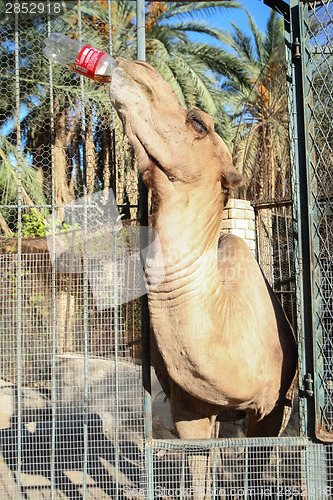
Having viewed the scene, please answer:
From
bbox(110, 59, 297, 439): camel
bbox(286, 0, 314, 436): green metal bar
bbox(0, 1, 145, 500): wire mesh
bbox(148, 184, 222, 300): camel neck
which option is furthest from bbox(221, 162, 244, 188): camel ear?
bbox(0, 1, 145, 500): wire mesh

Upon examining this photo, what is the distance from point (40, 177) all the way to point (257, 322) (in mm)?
4874

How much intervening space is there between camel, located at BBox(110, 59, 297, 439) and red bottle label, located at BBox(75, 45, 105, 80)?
338 mm

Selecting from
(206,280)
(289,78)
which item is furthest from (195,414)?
(289,78)

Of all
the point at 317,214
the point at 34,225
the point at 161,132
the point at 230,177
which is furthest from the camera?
the point at 34,225

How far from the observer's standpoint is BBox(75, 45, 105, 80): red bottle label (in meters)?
2.48

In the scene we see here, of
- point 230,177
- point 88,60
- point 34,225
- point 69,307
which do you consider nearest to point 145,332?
point 230,177

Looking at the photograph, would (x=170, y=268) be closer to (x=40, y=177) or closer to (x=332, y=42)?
(x=332, y=42)

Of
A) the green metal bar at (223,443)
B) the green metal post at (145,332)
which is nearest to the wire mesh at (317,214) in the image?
the green metal bar at (223,443)

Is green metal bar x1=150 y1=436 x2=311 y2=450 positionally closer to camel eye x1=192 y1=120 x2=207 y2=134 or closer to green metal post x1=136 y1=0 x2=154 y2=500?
green metal post x1=136 y1=0 x2=154 y2=500

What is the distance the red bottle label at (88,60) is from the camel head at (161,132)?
0.34 m

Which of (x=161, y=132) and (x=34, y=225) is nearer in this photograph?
(x=161, y=132)

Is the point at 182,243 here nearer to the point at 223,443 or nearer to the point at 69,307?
the point at 223,443

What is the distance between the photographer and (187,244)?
2273 mm

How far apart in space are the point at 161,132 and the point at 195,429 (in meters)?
1.54
